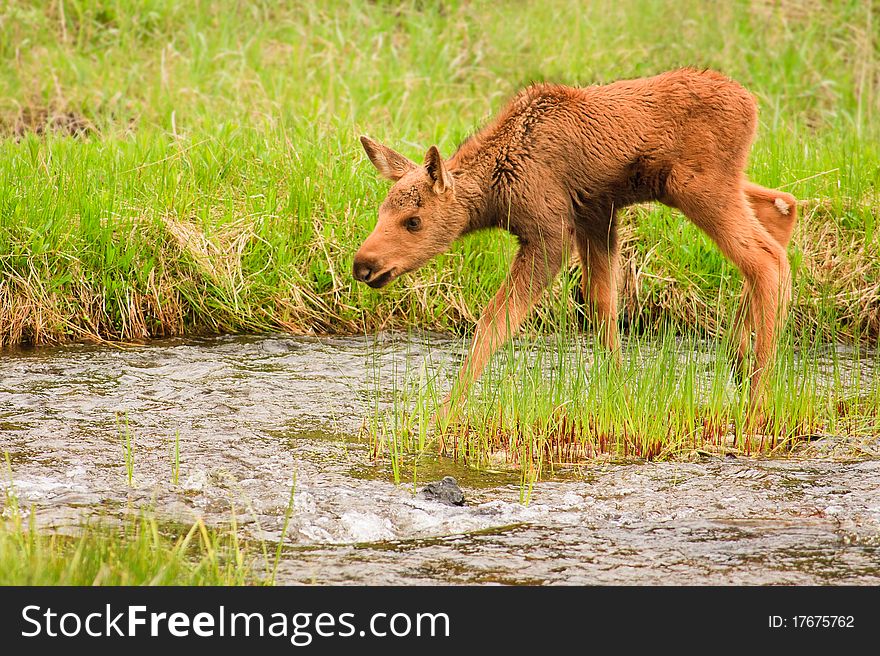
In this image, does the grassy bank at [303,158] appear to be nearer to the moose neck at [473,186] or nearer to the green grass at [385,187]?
the green grass at [385,187]

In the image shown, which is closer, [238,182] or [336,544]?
[336,544]

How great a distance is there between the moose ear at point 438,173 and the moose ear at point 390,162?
1.05ft

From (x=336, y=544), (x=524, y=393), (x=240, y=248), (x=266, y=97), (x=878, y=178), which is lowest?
(x=336, y=544)

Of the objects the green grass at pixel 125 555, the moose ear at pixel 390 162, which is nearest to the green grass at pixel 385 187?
the moose ear at pixel 390 162

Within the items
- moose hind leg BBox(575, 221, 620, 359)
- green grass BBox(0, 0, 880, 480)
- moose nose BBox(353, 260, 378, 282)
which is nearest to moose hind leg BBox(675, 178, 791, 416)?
green grass BBox(0, 0, 880, 480)

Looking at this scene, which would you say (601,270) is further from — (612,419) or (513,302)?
(612,419)

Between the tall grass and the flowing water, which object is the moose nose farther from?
the flowing water

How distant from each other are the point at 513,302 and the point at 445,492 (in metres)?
1.49

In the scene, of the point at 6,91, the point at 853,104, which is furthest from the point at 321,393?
the point at 853,104

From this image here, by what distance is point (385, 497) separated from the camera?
494 centimetres

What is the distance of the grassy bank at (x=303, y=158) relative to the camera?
7.78 metres

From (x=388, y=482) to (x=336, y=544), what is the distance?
0.81 metres

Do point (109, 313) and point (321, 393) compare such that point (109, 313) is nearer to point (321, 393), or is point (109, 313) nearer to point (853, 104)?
point (321, 393)

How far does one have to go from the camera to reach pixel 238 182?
870 cm
